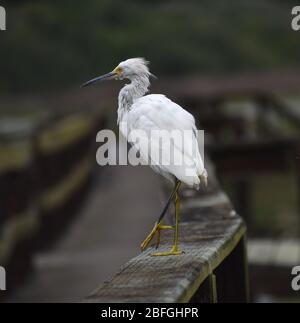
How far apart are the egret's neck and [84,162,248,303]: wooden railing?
709 mm

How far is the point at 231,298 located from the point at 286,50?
47.8m

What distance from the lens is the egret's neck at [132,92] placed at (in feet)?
19.1

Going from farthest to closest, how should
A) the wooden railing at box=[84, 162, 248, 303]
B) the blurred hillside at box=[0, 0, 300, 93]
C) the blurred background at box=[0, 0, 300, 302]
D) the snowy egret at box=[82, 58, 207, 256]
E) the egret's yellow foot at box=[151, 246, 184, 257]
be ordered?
the blurred hillside at box=[0, 0, 300, 93] < the blurred background at box=[0, 0, 300, 302] < the snowy egret at box=[82, 58, 207, 256] < the egret's yellow foot at box=[151, 246, 184, 257] < the wooden railing at box=[84, 162, 248, 303]

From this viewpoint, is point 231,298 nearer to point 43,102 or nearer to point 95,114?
point 95,114

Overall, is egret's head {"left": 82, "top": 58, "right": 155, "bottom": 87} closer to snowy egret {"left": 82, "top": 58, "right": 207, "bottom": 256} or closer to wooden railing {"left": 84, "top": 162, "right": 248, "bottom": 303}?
snowy egret {"left": 82, "top": 58, "right": 207, "bottom": 256}

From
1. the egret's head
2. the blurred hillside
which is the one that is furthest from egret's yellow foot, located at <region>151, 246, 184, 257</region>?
the blurred hillside

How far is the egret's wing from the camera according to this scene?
5180 millimetres

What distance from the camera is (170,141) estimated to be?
525 cm

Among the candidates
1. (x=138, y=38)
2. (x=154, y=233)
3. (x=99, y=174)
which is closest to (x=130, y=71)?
(x=154, y=233)

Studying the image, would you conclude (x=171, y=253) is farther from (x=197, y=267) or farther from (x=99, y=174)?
(x=99, y=174)

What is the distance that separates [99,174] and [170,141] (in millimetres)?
12665

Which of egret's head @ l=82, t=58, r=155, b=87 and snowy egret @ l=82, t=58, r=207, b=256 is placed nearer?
snowy egret @ l=82, t=58, r=207, b=256
